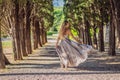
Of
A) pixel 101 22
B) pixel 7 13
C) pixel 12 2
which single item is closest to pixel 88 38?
pixel 101 22

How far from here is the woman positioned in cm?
1697

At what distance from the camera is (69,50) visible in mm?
17062

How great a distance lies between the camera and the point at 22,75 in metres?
15.1

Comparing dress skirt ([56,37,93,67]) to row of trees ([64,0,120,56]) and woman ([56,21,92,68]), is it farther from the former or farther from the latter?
row of trees ([64,0,120,56])

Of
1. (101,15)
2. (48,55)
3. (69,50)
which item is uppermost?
(101,15)

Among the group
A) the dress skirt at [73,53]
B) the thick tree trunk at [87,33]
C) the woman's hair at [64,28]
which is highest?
the woman's hair at [64,28]

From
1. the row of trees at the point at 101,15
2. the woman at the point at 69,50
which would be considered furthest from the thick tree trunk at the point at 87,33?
the woman at the point at 69,50

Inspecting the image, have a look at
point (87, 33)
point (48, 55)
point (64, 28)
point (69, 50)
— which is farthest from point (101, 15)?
point (69, 50)

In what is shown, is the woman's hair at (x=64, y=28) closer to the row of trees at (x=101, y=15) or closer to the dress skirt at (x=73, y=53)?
the dress skirt at (x=73, y=53)

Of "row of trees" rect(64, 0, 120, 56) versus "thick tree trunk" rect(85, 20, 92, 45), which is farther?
"thick tree trunk" rect(85, 20, 92, 45)

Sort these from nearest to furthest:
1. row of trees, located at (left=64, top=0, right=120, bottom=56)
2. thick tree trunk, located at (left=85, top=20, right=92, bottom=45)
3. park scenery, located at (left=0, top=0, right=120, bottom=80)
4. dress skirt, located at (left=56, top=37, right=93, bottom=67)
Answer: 1. park scenery, located at (left=0, top=0, right=120, bottom=80)
2. dress skirt, located at (left=56, top=37, right=93, bottom=67)
3. row of trees, located at (left=64, top=0, right=120, bottom=56)
4. thick tree trunk, located at (left=85, top=20, right=92, bottom=45)

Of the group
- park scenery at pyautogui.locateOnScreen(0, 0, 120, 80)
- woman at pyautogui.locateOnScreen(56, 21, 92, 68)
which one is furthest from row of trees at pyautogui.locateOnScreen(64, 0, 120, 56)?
woman at pyautogui.locateOnScreen(56, 21, 92, 68)

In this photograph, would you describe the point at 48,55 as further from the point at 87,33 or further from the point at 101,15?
the point at 87,33

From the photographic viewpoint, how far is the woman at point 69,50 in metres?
17.0
